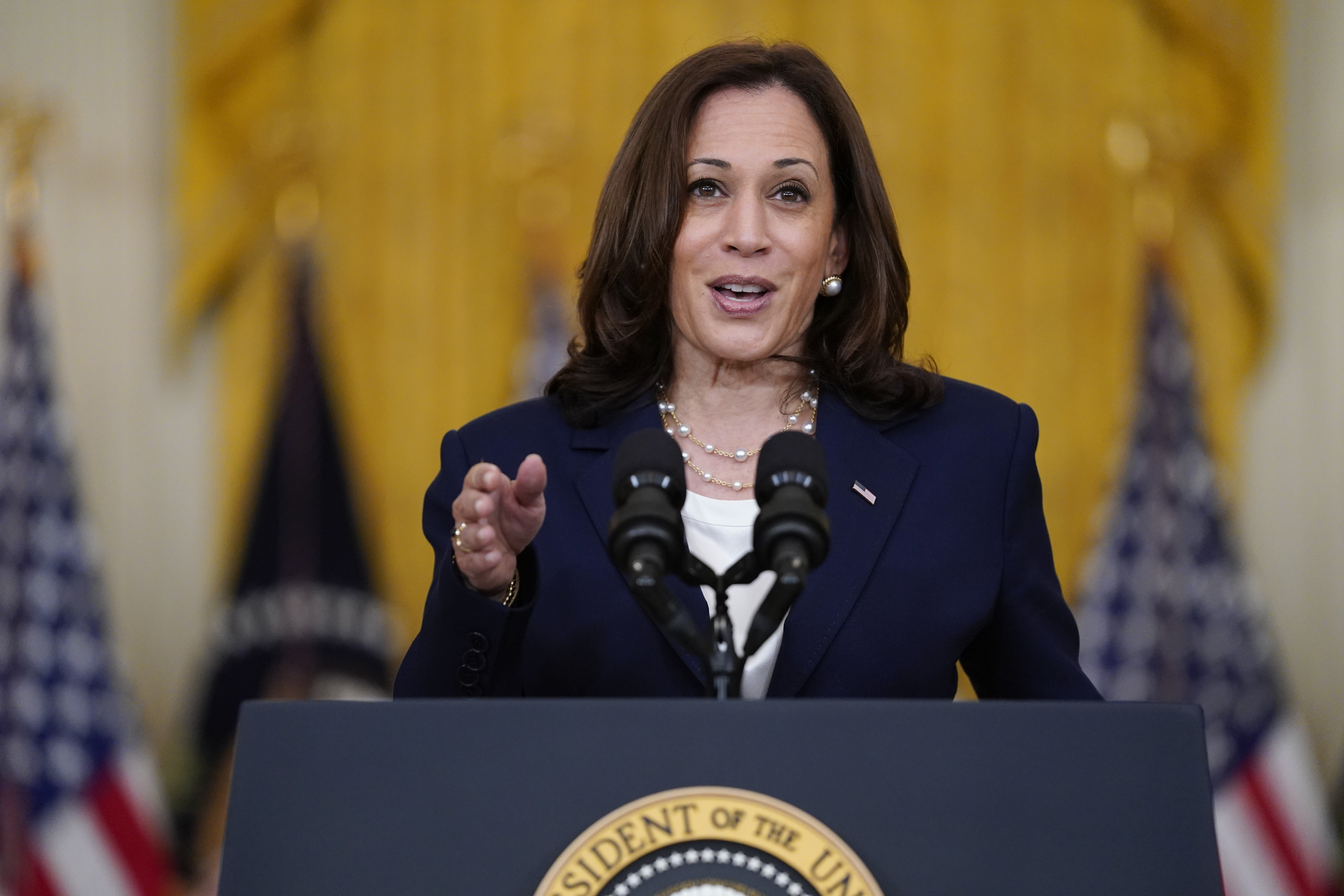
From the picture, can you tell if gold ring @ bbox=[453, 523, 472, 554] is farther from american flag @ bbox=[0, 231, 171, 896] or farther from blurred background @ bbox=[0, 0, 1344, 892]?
american flag @ bbox=[0, 231, 171, 896]

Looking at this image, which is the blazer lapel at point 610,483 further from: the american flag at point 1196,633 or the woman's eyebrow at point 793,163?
the american flag at point 1196,633

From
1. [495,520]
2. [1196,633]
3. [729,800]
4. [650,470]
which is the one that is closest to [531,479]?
[495,520]

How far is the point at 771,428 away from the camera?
189cm

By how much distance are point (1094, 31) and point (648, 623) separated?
3.63 metres

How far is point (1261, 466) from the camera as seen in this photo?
14.5ft

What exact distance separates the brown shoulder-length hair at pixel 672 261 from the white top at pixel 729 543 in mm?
206

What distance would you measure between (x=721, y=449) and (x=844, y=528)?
10.3 inches

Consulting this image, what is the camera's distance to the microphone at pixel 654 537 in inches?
40.9

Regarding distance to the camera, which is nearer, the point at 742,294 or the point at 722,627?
the point at 722,627

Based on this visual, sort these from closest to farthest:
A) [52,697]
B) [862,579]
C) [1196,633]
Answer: [862,579] → [52,697] → [1196,633]

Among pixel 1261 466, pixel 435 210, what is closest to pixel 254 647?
pixel 435 210

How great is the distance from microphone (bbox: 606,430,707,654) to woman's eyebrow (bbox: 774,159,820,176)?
83 centimetres

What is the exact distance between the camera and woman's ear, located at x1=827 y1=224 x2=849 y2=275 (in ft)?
6.51

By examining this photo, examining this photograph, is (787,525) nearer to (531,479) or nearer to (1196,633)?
(531,479)
